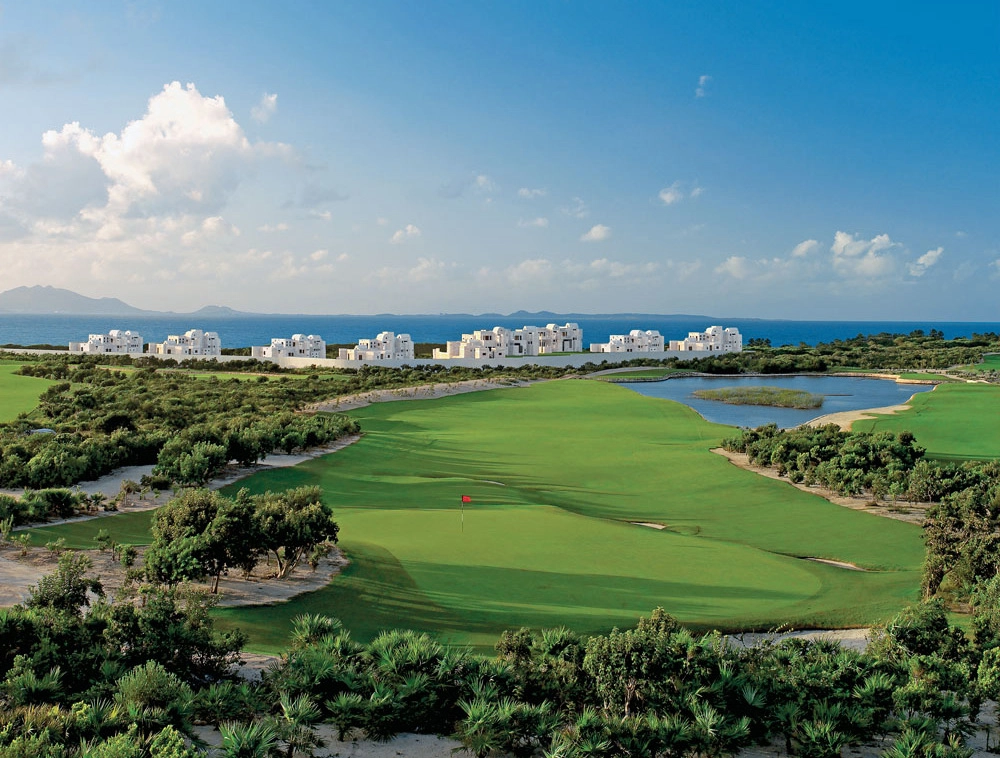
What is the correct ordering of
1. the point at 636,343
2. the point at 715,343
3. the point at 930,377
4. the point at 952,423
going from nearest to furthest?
the point at 952,423, the point at 930,377, the point at 636,343, the point at 715,343

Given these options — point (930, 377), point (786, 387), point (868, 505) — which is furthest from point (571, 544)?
point (930, 377)

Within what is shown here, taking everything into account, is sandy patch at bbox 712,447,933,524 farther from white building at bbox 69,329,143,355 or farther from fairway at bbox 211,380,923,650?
white building at bbox 69,329,143,355

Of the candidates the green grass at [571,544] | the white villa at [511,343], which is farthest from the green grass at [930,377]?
the green grass at [571,544]

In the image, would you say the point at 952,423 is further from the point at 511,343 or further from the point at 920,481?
the point at 511,343

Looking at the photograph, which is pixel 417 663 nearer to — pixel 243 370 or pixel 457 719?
pixel 457 719

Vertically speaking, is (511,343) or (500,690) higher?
(511,343)

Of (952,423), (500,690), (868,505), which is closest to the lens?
(500,690)

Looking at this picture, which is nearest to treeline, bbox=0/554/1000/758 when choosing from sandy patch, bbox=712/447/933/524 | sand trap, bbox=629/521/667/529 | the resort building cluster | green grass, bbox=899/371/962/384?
sand trap, bbox=629/521/667/529
